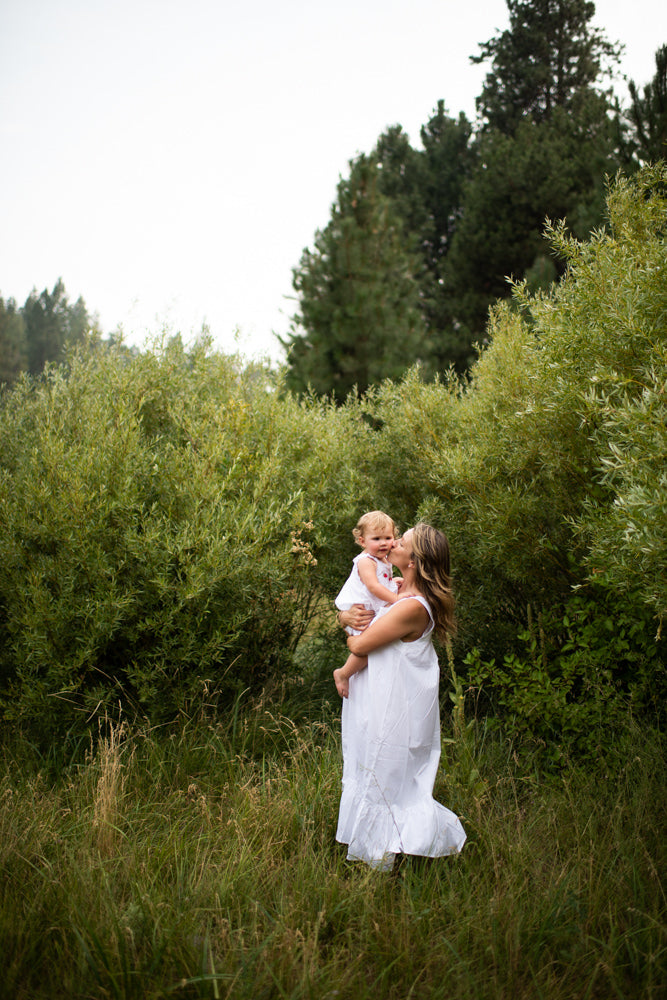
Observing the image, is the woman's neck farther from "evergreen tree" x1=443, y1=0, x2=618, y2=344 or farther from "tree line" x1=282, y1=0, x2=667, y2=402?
"evergreen tree" x1=443, y1=0, x2=618, y2=344

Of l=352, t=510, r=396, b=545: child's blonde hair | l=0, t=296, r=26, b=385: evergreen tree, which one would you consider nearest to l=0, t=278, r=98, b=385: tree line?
l=0, t=296, r=26, b=385: evergreen tree

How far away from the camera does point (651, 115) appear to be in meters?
7.08

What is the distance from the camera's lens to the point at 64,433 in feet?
15.6

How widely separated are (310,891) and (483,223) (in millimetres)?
16371

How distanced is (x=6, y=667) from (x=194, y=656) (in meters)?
1.34

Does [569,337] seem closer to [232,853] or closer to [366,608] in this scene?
[366,608]

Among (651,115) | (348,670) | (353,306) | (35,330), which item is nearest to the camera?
(348,670)

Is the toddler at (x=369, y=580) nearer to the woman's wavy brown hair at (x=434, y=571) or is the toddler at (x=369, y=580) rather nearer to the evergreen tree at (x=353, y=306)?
the woman's wavy brown hair at (x=434, y=571)

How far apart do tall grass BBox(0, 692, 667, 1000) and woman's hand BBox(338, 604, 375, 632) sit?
887 millimetres

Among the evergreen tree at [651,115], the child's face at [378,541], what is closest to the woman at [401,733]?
the child's face at [378,541]

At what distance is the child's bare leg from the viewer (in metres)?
2.95

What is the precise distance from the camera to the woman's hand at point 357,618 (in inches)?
124

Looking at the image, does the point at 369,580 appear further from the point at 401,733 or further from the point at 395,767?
the point at 395,767

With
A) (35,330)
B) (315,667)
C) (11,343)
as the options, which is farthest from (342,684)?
(35,330)
